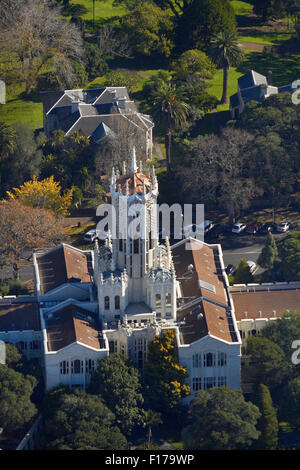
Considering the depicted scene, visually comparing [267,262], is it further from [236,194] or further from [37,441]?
[37,441]

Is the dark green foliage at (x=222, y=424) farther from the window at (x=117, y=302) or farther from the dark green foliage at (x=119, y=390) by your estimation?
the window at (x=117, y=302)

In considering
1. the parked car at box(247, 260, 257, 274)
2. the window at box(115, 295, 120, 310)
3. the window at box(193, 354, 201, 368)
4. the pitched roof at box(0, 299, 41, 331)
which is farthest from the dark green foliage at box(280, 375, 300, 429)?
the parked car at box(247, 260, 257, 274)

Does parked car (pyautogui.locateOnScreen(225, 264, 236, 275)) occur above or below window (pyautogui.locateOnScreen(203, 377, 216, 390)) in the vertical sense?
below

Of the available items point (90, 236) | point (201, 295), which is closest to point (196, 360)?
point (201, 295)

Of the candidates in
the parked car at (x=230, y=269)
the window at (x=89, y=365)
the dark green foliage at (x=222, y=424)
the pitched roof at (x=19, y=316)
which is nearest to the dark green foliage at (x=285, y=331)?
the dark green foliage at (x=222, y=424)

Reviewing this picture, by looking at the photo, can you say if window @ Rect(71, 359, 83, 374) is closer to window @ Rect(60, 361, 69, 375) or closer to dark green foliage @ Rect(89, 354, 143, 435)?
window @ Rect(60, 361, 69, 375)
